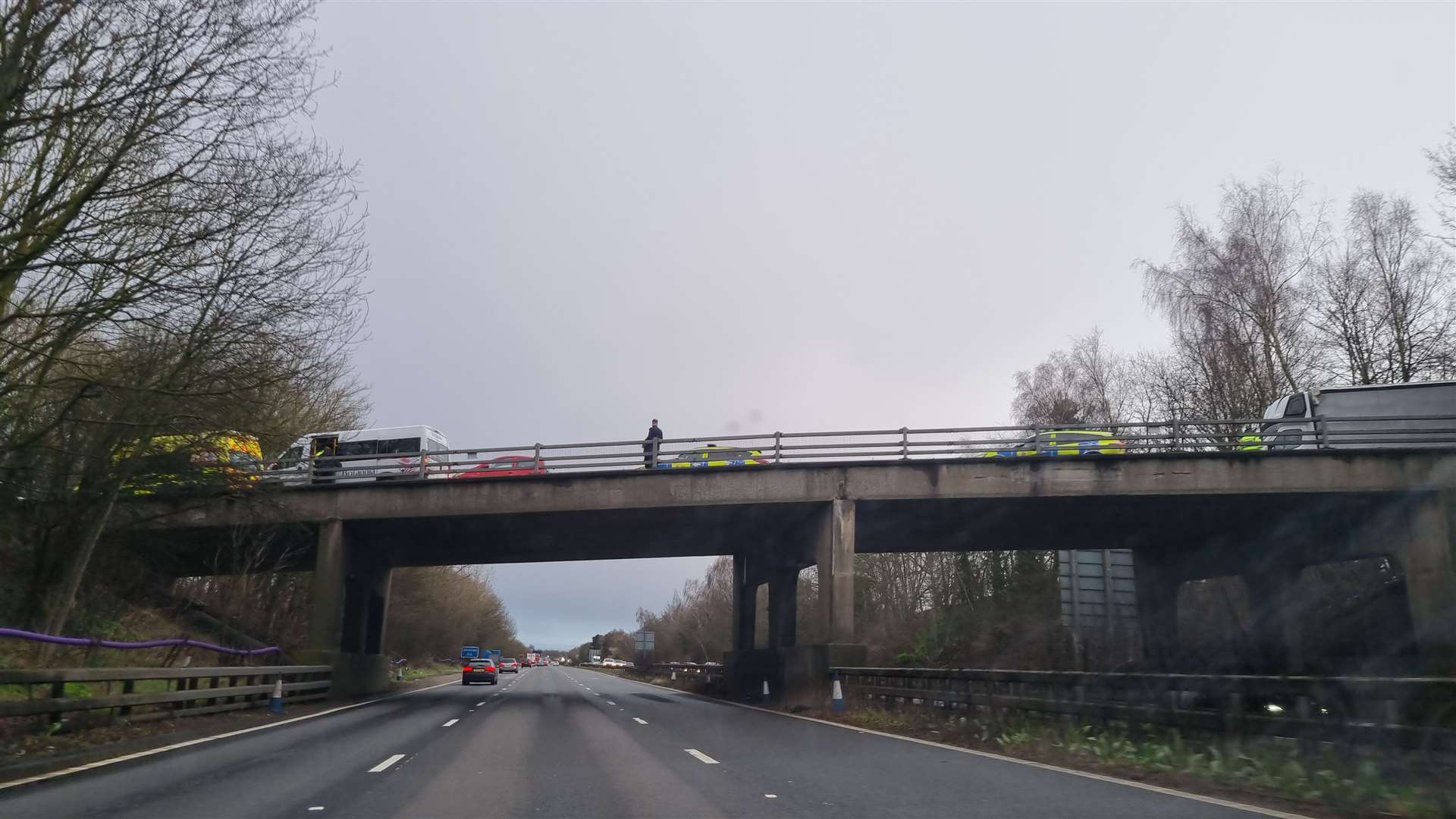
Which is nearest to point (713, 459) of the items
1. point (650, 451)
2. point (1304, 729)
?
point (650, 451)

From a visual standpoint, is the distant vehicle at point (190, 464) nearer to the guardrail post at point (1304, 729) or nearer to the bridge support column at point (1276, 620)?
the guardrail post at point (1304, 729)

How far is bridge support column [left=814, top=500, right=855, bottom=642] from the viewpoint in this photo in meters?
24.8

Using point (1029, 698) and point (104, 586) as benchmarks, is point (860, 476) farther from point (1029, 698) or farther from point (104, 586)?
point (104, 586)

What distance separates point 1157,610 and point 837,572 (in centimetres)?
1264

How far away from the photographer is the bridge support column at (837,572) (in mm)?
24828

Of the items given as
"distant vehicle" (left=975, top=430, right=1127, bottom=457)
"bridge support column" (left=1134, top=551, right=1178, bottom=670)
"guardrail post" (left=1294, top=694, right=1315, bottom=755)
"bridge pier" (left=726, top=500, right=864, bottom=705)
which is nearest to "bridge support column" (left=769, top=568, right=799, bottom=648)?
"bridge pier" (left=726, top=500, right=864, bottom=705)

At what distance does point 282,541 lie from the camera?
31688mm

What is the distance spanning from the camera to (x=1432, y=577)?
22.3m

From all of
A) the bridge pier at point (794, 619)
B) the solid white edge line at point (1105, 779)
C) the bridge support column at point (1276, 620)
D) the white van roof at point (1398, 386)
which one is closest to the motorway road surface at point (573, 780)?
the solid white edge line at point (1105, 779)

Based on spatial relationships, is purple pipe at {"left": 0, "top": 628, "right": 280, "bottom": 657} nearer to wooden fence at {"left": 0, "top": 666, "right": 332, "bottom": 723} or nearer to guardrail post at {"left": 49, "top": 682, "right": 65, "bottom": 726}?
wooden fence at {"left": 0, "top": 666, "right": 332, "bottom": 723}

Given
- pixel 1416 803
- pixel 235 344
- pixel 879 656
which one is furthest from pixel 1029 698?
pixel 879 656

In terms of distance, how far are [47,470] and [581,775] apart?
14480mm

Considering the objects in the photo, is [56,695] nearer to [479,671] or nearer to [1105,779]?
[1105,779]

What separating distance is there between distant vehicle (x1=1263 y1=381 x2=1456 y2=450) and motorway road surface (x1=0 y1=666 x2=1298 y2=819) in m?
15.0
